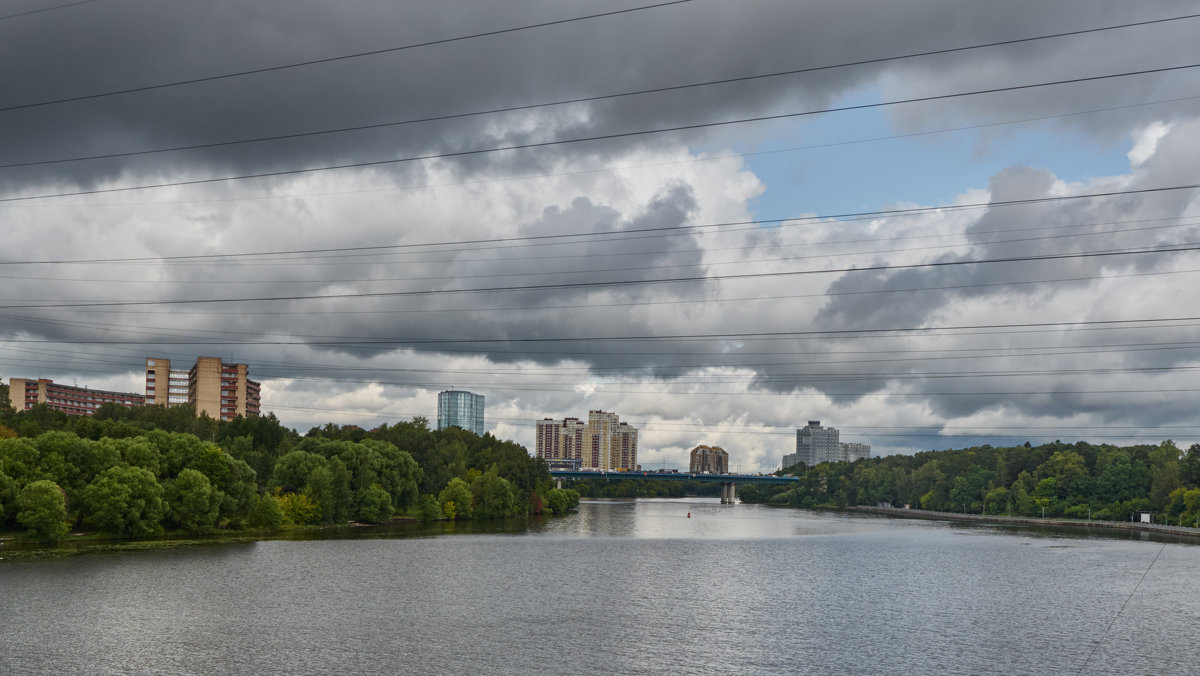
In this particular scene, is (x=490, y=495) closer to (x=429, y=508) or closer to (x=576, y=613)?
(x=429, y=508)

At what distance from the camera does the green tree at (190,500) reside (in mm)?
119500

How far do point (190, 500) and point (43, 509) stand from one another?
59.3ft

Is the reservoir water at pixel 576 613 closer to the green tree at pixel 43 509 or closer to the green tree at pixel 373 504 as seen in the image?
the green tree at pixel 43 509

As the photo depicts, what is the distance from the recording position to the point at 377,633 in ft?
209

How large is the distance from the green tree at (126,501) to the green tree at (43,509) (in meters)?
4.52

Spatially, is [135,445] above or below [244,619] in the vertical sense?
above

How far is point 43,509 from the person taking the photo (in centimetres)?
10375

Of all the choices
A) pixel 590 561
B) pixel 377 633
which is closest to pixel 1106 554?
pixel 590 561

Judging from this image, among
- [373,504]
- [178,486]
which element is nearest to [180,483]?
[178,486]

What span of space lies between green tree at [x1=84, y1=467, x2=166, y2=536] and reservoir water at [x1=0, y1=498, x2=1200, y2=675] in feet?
33.3

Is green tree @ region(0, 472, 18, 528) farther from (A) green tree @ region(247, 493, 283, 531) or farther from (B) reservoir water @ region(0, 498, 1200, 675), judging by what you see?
(A) green tree @ region(247, 493, 283, 531)

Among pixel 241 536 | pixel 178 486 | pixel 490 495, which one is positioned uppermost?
pixel 178 486

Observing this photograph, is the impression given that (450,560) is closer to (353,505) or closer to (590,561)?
(590,561)

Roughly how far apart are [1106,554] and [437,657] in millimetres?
114243
